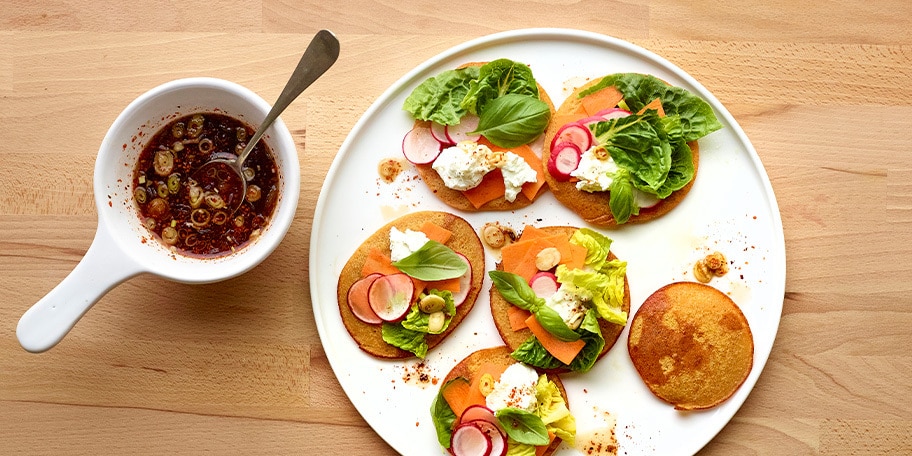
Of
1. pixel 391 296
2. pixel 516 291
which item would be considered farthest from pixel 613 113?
pixel 391 296

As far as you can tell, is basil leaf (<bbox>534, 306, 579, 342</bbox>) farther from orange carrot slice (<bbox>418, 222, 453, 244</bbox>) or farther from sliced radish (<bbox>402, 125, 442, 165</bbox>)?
sliced radish (<bbox>402, 125, 442, 165</bbox>)

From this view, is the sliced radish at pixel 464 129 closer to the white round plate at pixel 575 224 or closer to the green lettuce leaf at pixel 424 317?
the white round plate at pixel 575 224

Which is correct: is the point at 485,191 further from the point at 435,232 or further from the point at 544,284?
the point at 544,284

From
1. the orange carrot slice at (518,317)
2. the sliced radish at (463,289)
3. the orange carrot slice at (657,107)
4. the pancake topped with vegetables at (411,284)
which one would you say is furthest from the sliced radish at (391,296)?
the orange carrot slice at (657,107)

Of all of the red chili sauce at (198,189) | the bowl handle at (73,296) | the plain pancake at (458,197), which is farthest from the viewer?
the plain pancake at (458,197)

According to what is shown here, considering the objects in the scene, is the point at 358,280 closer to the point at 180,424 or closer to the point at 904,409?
the point at 180,424
